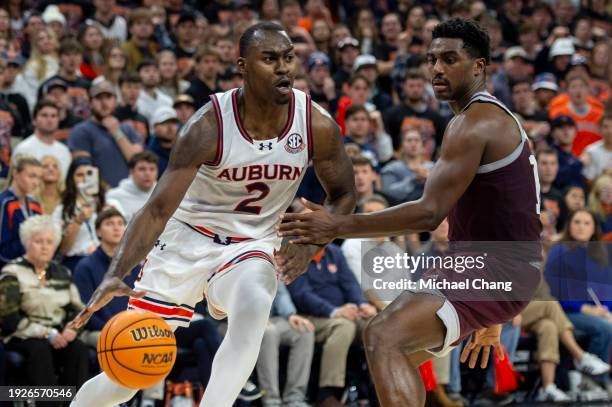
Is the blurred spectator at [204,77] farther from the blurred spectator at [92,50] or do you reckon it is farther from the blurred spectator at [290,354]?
the blurred spectator at [290,354]

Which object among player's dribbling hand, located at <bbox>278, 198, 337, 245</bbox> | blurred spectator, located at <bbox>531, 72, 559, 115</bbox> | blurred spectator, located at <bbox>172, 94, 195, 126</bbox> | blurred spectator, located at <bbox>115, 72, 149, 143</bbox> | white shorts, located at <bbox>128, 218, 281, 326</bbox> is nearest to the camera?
A: player's dribbling hand, located at <bbox>278, 198, 337, 245</bbox>

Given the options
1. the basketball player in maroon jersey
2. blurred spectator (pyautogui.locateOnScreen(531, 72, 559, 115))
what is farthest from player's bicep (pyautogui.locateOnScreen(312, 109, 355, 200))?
blurred spectator (pyautogui.locateOnScreen(531, 72, 559, 115))

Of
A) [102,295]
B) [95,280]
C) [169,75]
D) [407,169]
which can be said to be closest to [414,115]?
[407,169]

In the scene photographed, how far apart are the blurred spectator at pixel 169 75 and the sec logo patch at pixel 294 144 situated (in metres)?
5.92

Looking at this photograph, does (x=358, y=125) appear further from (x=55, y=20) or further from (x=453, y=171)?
(x=453, y=171)

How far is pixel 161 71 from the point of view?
11406 millimetres

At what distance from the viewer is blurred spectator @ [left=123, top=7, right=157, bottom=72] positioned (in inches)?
468

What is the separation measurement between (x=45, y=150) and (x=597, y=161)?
6.07 m

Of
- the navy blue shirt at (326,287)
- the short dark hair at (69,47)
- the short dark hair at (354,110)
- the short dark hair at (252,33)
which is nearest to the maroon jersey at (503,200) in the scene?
the short dark hair at (252,33)

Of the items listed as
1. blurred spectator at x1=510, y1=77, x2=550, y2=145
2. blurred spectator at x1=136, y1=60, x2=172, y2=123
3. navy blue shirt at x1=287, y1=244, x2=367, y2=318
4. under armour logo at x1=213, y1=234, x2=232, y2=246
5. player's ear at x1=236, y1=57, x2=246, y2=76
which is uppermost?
player's ear at x1=236, y1=57, x2=246, y2=76

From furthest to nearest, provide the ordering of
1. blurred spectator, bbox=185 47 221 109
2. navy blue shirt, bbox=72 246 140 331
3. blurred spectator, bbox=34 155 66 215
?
1. blurred spectator, bbox=185 47 221 109
2. blurred spectator, bbox=34 155 66 215
3. navy blue shirt, bbox=72 246 140 331

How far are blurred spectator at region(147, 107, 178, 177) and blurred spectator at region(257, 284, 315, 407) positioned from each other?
7.20 feet

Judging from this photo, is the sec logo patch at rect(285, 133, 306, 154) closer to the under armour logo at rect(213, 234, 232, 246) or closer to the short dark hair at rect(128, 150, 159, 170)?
the under armour logo at rect(213, 234, 232, 246)

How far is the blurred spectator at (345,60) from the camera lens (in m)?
12.2
